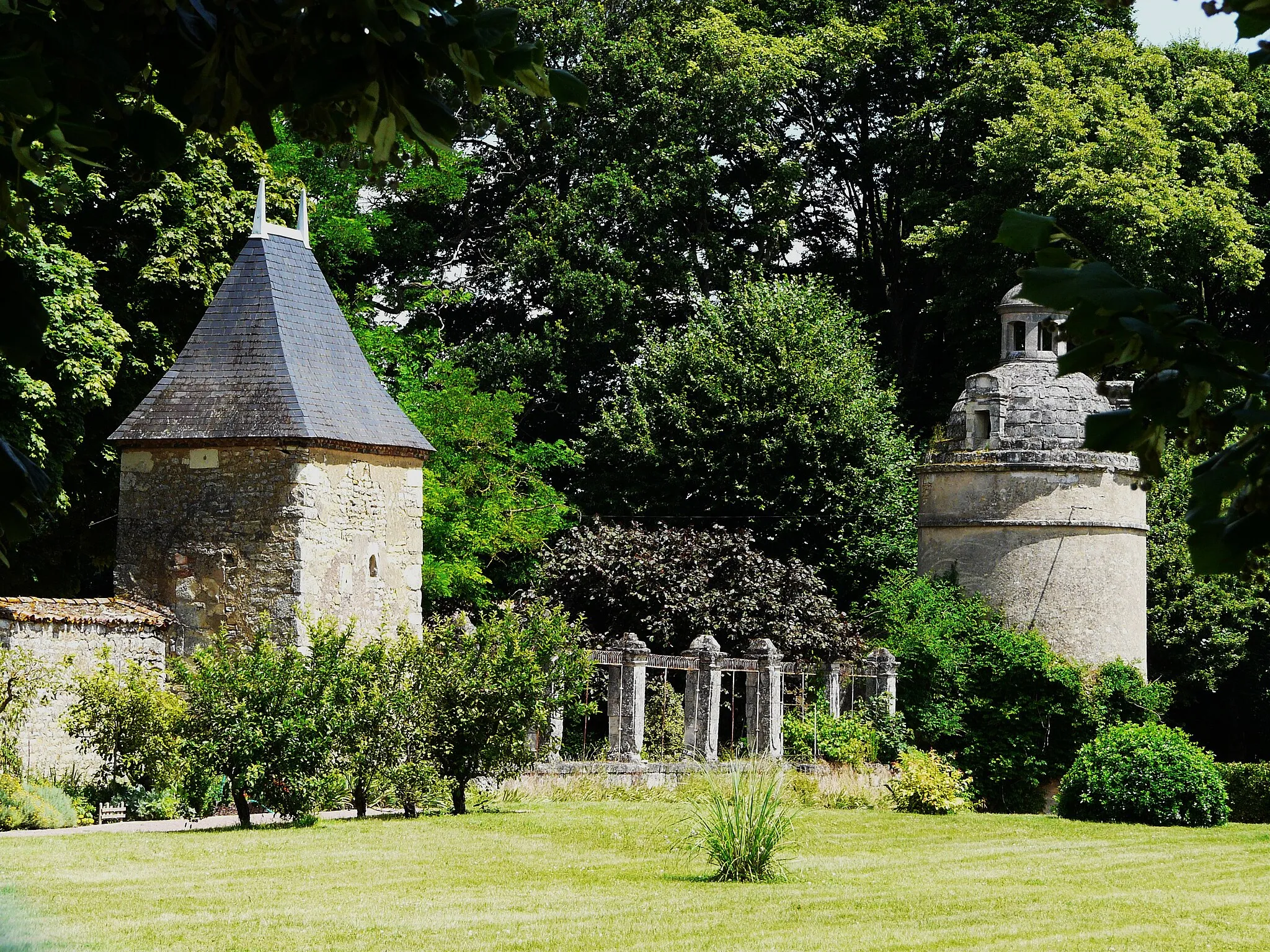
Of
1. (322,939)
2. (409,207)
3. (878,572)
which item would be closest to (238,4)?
(322,939)

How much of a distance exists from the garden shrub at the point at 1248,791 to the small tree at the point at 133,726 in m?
14.1

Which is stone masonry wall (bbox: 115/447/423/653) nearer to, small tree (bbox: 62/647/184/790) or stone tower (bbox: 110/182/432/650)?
stone tower (bbox: 110/182/432/650)

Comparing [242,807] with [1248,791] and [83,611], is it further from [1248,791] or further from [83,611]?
[1248,791]

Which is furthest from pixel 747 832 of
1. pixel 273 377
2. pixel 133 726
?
pixel 273 377

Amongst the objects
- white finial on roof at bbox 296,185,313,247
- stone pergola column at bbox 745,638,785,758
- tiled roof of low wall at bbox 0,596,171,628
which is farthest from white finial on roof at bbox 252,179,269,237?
stone pergola column at bbox 745,638,785,758

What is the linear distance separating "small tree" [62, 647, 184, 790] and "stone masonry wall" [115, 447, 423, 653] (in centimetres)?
253

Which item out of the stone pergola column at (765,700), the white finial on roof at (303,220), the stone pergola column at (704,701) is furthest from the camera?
the stone pergola column at (765,700)

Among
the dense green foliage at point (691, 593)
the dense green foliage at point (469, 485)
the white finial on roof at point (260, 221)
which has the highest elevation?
the white finial on roof at point (260, 221)

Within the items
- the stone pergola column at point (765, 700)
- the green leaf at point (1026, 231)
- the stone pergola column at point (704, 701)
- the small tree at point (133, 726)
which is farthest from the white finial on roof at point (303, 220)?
the green leaf at point (1026, 231)

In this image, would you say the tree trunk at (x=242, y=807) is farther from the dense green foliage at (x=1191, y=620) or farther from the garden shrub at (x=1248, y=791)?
the dense green foliage at (x=1191, y=620)

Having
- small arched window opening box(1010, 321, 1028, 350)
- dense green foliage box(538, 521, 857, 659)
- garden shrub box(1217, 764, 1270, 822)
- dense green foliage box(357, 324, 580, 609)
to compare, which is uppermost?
small arched window opening box(1010, 321, 1028, 350)

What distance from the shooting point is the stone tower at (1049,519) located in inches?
846

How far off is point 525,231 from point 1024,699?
13523 mm

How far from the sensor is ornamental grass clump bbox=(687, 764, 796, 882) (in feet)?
38.1
